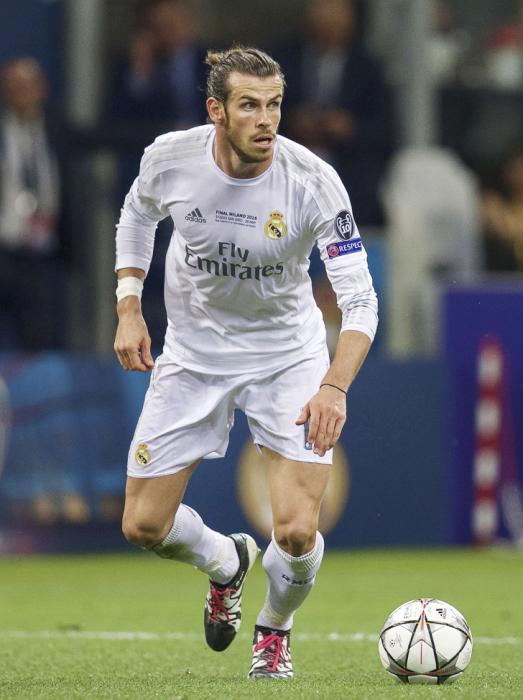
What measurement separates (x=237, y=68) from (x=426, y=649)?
2.19 m

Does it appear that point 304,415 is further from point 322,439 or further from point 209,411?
point 209,411

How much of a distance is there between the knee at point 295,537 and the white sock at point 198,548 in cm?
50

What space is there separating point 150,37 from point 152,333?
2476 millimetres

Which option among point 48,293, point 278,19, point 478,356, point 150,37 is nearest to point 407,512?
point 478,356

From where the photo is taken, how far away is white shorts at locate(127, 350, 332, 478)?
20.9ft

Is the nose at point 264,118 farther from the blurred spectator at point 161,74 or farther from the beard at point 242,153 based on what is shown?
the blurred spectator at point 161,74

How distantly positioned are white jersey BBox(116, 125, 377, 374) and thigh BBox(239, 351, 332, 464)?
0.06m

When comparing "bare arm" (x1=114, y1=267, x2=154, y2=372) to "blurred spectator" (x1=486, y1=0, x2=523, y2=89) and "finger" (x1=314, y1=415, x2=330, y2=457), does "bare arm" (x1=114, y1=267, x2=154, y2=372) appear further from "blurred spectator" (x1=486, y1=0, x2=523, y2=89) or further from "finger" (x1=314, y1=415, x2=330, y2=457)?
"blurred spectator" (x1=486, y1=0, x2=523, y2=89)

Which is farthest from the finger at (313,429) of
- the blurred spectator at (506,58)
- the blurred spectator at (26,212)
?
the blurred spectator at (506,58)

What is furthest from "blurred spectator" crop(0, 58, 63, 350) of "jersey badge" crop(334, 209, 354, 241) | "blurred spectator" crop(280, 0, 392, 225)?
"jersey badge" crop(334, 209, 354, 241)

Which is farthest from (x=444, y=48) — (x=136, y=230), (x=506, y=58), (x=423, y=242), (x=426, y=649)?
(x=426, y=649)

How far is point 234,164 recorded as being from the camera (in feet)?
20.3

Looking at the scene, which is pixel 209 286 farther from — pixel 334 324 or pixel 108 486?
pixel 334 324

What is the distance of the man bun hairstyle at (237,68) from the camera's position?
6.02m
